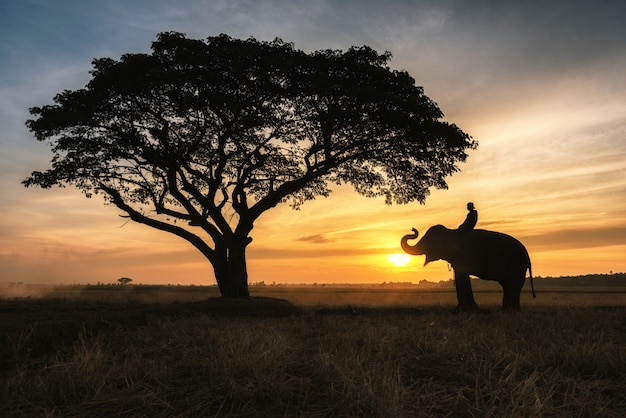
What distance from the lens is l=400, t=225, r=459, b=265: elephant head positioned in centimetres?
1473

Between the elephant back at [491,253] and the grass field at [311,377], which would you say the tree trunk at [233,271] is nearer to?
the elephant back at [491,253]

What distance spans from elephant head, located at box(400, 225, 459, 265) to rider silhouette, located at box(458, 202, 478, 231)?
0.47m

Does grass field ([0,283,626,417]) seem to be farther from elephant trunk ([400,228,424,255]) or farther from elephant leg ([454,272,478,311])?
elephant trunk ([400,228,424,255])

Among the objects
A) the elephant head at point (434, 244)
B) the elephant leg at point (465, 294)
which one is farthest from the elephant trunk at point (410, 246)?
the elephant leg at point (465, 294)

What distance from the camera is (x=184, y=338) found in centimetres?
759

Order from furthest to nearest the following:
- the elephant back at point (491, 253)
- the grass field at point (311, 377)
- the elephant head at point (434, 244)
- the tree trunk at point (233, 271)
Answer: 1. the tree trunk at point (233, 271)
2. the elephant head at point (434, 244)
3. the elephant back at point (491, 253)
4. the grass field at point (311, 377)

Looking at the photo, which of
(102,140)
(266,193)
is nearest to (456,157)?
(266,193)

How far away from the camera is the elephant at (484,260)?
14242 millimetres

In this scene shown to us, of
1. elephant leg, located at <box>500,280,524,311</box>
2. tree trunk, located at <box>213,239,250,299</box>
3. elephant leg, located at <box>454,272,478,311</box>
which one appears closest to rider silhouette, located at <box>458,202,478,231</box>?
elephant leg, located at <box>454,272,478,311</box>

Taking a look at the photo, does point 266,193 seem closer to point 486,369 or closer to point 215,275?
point 215,275

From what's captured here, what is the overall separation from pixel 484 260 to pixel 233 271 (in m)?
10.00

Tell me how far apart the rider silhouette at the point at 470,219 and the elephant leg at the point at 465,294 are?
58.9 inches

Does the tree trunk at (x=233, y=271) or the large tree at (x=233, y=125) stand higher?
the large tree at (x=233, y=125)

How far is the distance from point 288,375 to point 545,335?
5395mm
